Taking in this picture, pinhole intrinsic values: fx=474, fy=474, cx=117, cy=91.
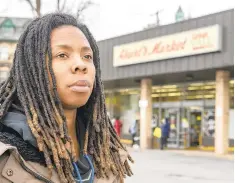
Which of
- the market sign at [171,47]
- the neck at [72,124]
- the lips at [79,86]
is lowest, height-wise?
the neck at [72,124]

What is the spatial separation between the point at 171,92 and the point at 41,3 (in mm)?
9898

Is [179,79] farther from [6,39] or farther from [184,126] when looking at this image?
[6,39]

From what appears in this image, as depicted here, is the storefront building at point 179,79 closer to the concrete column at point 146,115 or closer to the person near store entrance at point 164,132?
the concrete column at point 146,115

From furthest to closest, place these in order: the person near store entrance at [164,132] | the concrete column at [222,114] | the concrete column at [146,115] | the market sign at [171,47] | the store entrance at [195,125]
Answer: the store entrance at [195,125] < the concrete column at [146,115] < the person near store entrance at [164,132] < the concrete column at [222,114] < the market sign at [171,47]

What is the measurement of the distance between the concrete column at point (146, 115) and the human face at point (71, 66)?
878 inches

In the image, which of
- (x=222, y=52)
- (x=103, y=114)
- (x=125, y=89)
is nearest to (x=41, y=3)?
(x=222, y=52)

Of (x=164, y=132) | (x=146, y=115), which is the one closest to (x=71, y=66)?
(x=164, y=132)

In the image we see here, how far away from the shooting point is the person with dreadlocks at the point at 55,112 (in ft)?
5.46

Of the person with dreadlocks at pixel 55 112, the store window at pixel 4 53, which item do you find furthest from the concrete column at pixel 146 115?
the store window at pixel 4 53

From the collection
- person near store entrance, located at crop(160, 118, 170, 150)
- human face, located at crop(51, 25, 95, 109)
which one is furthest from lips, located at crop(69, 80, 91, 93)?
person near store entrance, located at crop(160, 118, 170, 150)

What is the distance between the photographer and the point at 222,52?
18.8 meters

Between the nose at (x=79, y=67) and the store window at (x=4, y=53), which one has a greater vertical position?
the store window at (x=4, y=53)

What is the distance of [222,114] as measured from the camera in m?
19.9

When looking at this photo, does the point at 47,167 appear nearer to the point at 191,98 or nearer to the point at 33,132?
the point at 33,132
